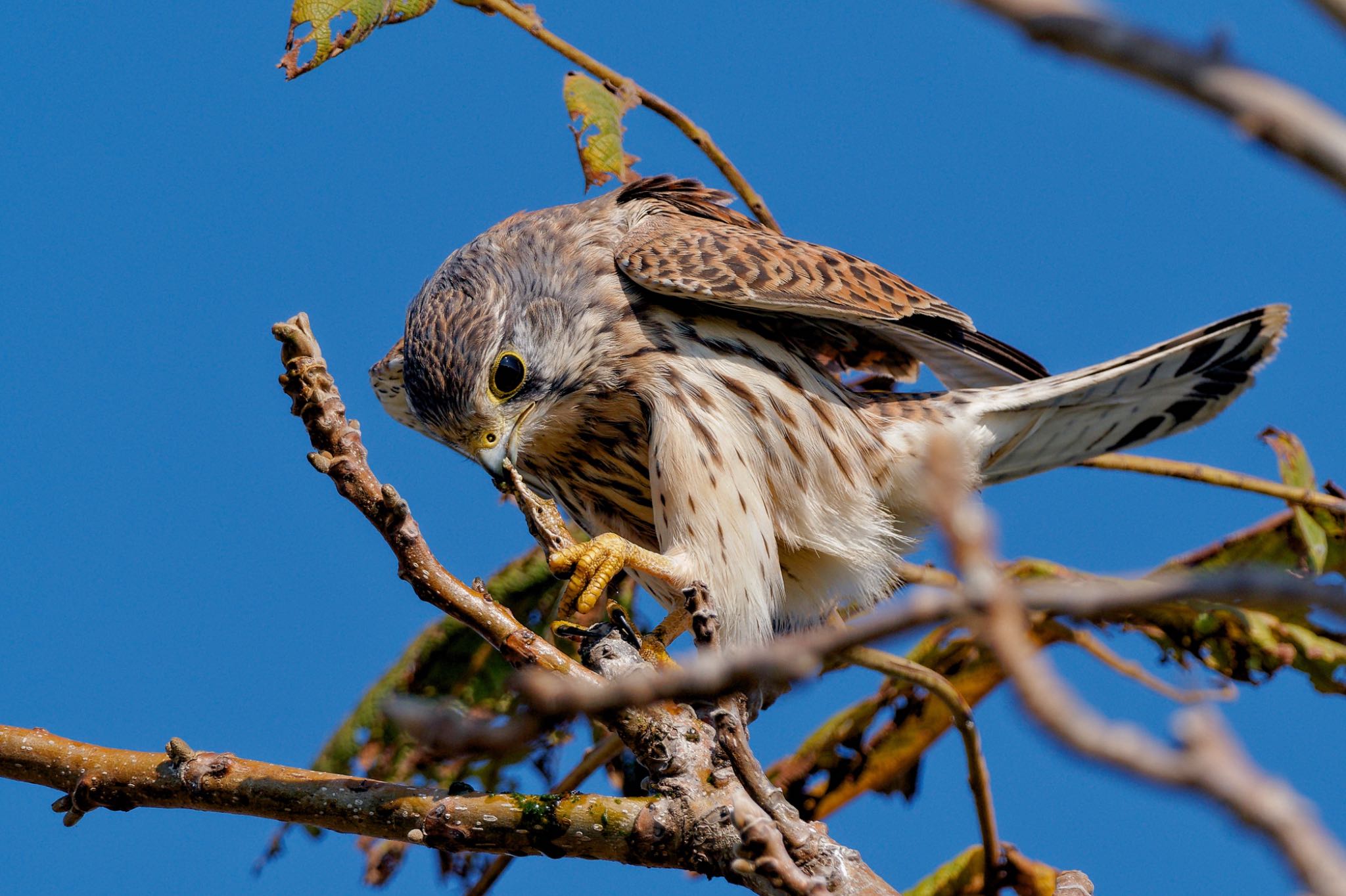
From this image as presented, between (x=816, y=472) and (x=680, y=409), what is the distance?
1.46 feet

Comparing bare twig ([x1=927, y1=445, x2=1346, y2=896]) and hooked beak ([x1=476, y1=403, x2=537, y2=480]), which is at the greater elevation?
hooked beak ([x1=476, y1=403, x2=537, y2=480])

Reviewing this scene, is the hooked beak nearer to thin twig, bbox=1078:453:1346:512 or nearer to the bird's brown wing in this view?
the bird's brown wing

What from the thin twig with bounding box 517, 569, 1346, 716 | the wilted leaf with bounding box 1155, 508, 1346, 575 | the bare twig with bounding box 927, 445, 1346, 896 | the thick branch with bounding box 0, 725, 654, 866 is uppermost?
the wilted leaf with bounding box 1155, 508, 1346, 575

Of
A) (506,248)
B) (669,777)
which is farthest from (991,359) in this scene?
(669,777)

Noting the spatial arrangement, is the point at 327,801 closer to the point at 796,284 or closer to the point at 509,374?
the point at 509,374

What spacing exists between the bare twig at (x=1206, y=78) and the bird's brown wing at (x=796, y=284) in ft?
9.28

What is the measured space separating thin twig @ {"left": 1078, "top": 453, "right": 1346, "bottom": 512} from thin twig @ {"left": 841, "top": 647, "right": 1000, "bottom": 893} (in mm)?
1021

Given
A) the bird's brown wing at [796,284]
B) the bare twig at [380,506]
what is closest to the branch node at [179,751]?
the bare twig at [380,506]

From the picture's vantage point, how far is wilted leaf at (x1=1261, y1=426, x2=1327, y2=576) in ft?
11.3

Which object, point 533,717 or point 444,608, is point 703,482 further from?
point 533,717

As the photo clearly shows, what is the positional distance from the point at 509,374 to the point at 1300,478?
84.8 inches

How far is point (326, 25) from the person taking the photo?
9.70ft

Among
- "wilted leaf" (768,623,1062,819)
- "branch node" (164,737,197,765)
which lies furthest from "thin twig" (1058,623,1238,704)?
"branch node" (164,737,197,765)

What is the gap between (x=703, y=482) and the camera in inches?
133
